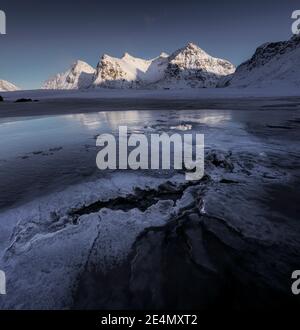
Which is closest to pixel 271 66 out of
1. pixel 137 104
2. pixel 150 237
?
pixel 137 104

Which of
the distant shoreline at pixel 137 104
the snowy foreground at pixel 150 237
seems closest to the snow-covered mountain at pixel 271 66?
the distant shoreline at pixel 137 104

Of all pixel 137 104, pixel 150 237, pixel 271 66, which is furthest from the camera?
pixel 271 66

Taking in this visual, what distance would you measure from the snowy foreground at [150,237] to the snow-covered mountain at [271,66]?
284 feet

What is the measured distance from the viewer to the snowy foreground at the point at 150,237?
2.14 meters

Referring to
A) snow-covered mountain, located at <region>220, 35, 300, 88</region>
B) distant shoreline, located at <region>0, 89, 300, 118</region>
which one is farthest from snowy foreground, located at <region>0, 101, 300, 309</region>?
snow-covered mountain, located at <region>220, 35, 300, 88</region>

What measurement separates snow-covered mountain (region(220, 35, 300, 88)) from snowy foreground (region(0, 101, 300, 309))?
86.6 meters

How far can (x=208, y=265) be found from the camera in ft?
7.93

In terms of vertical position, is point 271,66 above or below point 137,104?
above

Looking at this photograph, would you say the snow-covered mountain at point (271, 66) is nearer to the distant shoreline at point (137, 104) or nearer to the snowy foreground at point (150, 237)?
the distant shoreline at point (137, 104)

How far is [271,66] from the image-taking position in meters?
110

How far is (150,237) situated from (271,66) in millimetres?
128317

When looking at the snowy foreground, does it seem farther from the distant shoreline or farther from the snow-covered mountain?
the snow-covered mountain

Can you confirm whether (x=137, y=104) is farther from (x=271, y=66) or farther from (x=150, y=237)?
(x=271, y=66)

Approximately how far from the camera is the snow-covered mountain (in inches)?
3597
